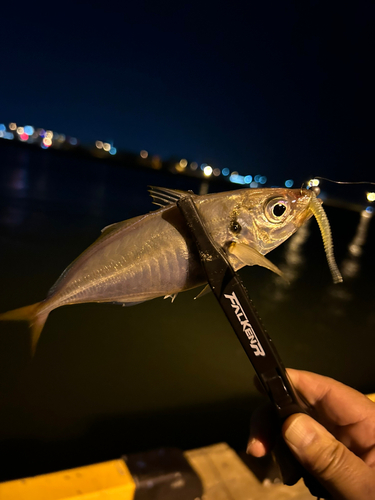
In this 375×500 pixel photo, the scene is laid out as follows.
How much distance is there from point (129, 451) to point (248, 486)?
1594 millimetres

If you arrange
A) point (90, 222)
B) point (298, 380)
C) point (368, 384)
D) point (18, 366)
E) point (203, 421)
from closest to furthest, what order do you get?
point (298, 380) < point (203, 421) < point (18, 366) < point (368, 384) < point (90, 222)

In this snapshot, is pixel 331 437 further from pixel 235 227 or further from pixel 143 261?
pixel 143 261

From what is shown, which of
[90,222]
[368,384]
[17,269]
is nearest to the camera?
[368,384]

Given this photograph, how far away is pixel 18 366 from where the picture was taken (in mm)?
4262

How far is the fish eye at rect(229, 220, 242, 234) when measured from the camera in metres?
1.55

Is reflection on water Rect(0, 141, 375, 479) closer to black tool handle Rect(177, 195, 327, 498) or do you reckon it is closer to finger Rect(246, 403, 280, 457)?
finger Rect(246, 403, 280, 457)

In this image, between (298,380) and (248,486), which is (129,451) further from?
(298,380)

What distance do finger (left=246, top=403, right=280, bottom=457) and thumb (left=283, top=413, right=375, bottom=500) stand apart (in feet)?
1.44

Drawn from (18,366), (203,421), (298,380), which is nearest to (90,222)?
(18,366)

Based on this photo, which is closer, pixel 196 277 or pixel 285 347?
pixel 196 277

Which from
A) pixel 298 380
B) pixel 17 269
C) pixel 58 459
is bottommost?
pixel 58 459

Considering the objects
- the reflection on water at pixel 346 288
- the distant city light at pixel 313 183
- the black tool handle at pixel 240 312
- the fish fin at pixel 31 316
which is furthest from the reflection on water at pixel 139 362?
the distant city light at pixel 313 183

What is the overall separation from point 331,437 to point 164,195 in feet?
4.63

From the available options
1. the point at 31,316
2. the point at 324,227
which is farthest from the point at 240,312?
the point at 31,316
